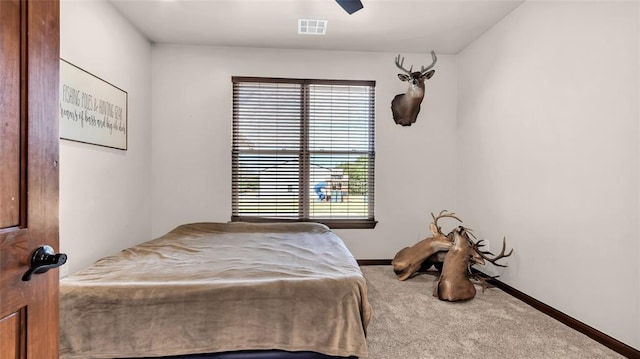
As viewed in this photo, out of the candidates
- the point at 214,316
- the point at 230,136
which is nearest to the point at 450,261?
the point at 214,316

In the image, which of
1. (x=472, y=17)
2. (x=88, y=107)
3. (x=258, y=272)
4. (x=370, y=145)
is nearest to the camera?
(x=258, y=272)

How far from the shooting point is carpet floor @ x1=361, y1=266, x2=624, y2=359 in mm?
2047

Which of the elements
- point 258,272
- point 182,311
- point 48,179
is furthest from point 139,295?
point 48,179

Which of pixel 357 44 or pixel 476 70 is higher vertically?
pixel 357 44

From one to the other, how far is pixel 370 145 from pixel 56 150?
3.51m

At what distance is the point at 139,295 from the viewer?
166 cm

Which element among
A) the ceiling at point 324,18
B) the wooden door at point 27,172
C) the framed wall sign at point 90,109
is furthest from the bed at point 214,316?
the ceiling at point 324,18

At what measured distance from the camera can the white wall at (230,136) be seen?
3.90 m

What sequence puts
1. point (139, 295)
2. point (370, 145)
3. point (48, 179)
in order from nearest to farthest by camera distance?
point (48, 179), point (139, 295), point (370, 145)

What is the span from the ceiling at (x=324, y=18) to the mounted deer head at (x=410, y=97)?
1.01 feet

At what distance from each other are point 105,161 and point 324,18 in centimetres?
251

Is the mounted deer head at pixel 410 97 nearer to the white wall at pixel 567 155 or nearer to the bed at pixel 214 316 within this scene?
the white wall at pixel 567 155

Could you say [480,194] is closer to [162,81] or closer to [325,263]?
[325,263]

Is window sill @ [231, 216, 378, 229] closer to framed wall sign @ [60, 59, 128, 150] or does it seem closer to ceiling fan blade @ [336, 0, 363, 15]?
framed wall sign @ [60, 59, 128, 150]
